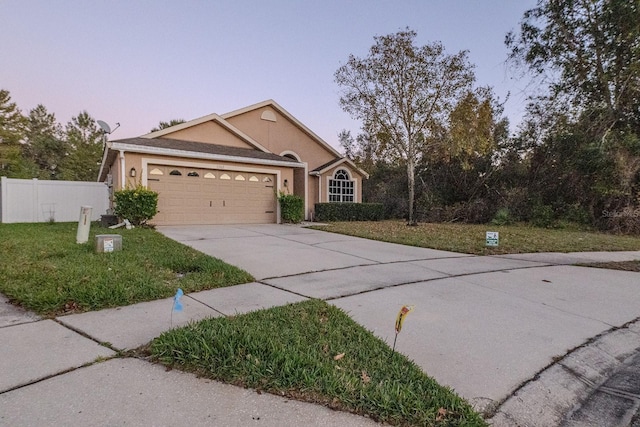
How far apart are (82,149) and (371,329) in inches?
1543

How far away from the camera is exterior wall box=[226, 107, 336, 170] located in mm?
16984

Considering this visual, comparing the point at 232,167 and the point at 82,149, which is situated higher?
the point at 82,149

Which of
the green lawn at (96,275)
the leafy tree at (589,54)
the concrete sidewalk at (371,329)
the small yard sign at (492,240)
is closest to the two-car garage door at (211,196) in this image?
the green lawn at (96,275)

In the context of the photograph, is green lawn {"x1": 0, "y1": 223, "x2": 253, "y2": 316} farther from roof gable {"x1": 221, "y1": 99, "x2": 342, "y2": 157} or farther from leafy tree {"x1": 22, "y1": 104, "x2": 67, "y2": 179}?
leafy tree {"x1": 22, "y1": 104, "x2": 67, "y2": 179}

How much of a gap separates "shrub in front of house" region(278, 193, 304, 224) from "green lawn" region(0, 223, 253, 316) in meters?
7.47

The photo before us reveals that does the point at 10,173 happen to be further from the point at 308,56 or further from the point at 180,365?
the point at 180,365

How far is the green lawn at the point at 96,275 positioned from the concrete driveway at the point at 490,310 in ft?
2.42

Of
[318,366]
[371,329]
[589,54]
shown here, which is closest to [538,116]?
[589,54]

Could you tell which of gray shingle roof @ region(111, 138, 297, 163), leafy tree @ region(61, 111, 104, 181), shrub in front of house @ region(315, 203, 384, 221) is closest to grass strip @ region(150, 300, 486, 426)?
gray shingle roof @ region(111, 138, 297, 163)

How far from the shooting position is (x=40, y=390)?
210cm

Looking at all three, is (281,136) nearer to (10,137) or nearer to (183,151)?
(183,151)

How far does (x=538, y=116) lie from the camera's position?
54.2ft

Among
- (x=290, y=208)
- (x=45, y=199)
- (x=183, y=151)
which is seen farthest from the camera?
(x=45, y=199)

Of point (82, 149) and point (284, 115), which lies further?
point (82, 149)
